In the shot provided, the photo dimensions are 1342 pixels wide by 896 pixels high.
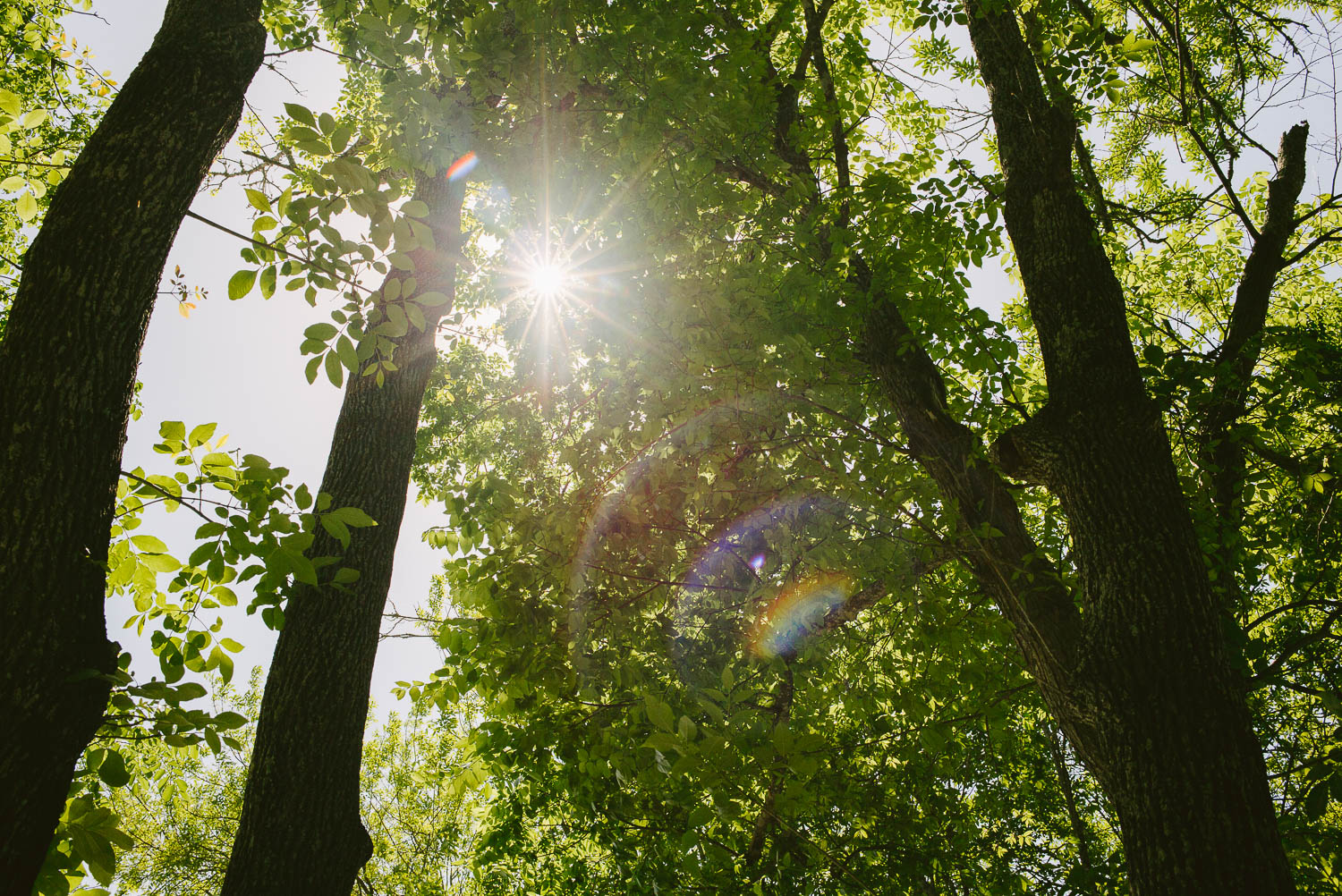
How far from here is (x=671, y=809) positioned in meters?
4.71

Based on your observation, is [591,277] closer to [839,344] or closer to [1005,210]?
[839,344]

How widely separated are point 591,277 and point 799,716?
3843 millimetres

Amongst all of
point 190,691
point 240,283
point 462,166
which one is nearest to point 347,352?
point 240,283

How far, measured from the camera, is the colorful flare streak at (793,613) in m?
4.56

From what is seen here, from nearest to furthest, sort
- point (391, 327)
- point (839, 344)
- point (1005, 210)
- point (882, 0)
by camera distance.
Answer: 1. point (391, 327)
2. point (1005, 210)
3. point (839, 344)
4. point (882, 0)

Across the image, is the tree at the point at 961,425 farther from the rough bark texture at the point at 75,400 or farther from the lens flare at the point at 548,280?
the rough bark texture at the point at 75,400

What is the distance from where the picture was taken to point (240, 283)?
6.12ft

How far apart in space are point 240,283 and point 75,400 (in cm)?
48

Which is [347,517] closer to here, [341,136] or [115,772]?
[115,772]

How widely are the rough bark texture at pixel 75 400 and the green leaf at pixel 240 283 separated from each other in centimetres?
27

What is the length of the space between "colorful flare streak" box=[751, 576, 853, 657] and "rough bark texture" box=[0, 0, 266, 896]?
11.8 ft

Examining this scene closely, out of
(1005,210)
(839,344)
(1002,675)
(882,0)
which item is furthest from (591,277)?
(882,0)

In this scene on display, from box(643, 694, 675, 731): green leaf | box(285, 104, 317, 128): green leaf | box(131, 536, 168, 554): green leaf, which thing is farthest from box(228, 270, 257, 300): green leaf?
box(643, 694, 675, 731): green leaf

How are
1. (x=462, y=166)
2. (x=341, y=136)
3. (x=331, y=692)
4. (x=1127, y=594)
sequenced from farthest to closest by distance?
(x=462, y=166), (x=331, y=692), (x=1127, y=594), (x=341, y=136)
